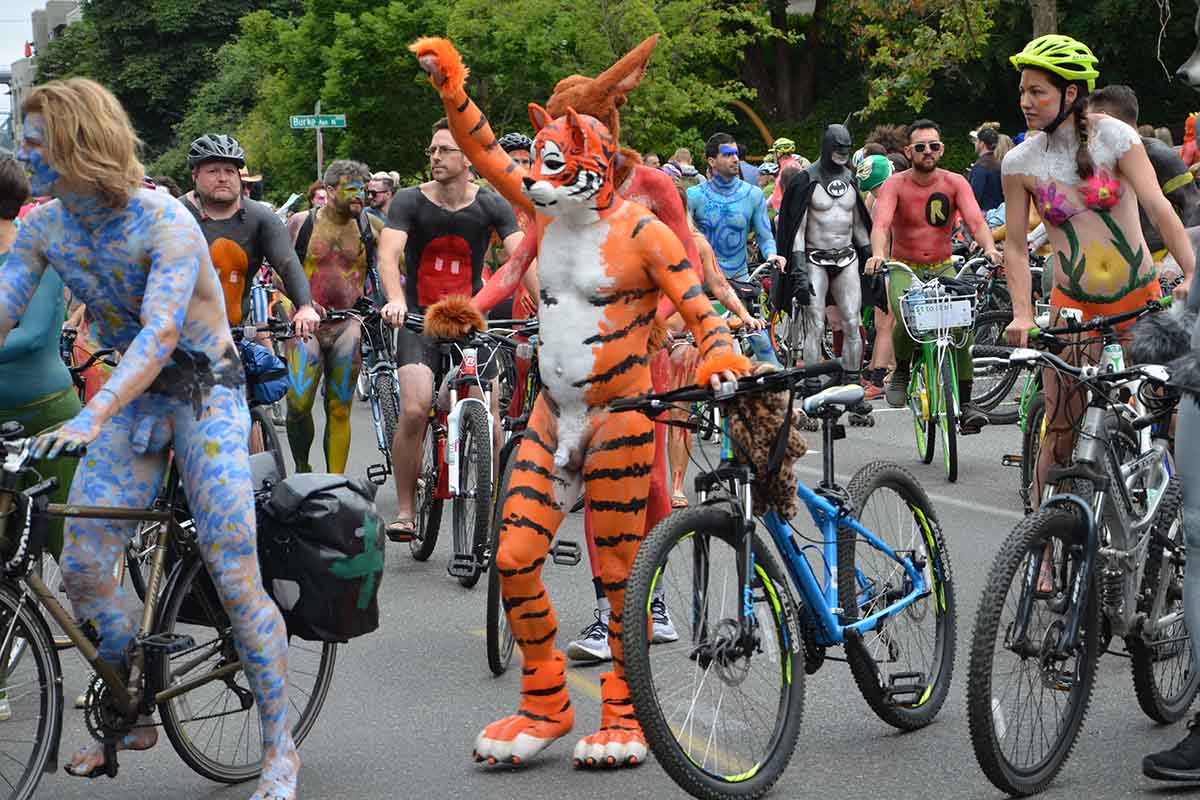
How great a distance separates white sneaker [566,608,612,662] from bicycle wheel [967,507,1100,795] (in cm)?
208

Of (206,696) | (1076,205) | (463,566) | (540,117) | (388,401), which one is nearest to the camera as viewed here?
(206,696)

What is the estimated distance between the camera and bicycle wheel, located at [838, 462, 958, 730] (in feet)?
18.5

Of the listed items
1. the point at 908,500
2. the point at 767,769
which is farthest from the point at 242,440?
the point at 908,500

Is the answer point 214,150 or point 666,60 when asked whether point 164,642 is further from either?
point 666,60

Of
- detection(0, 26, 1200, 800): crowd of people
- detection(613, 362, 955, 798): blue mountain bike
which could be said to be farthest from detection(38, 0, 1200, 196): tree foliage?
detection(613, 362, 955, 798): blue mountain bike

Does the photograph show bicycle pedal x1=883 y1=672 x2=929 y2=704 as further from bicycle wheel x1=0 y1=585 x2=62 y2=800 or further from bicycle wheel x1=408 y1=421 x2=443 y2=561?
bicycle wheel x1=408 y1=421 x2=443 y2=561

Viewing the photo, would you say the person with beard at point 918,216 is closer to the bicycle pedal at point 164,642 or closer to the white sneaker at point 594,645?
the white sneaker at point 594,645

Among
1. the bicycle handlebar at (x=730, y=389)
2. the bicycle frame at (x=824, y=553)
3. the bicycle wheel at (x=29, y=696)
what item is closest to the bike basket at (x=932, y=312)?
the bicycle frame at (x=824, y=553)

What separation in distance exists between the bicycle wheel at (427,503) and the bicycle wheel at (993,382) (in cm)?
585

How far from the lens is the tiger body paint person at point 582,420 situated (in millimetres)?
5637

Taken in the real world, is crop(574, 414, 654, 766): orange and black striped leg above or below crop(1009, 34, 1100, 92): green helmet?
below

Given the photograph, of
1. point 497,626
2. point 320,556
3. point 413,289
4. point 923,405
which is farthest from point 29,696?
point 923,405

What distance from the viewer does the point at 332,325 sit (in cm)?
1005

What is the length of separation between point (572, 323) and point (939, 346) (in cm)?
591
